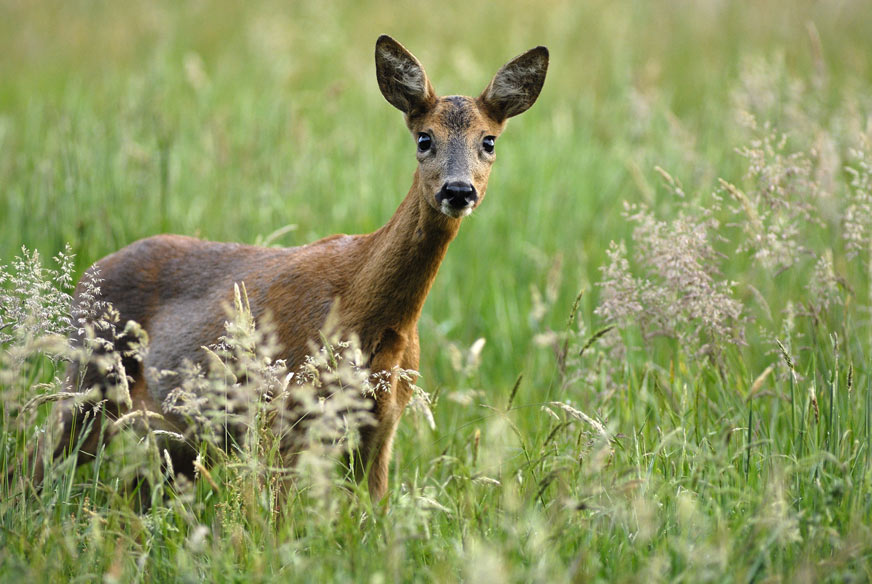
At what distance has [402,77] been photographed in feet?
14.0

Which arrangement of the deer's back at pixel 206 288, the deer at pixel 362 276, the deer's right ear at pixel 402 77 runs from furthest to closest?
the deer's right ear at pixel 402 77 → the deer's back at pixel 206 288 → the deer at pixel 362 276

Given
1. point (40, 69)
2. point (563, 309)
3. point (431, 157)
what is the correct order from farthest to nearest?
point (40, 69), point (563, 309), point (431, 157)

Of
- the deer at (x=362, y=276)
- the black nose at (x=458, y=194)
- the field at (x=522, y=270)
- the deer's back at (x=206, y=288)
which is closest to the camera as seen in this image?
the field at (x=522, y=270)

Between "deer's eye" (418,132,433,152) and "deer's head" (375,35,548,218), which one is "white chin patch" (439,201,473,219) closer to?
"deer's head" (375,35,548,218)

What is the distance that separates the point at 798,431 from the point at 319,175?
4.54 meters

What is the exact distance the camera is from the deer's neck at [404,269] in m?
3.96

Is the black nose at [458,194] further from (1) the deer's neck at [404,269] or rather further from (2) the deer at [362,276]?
(1) the deer's neck at [404,269]

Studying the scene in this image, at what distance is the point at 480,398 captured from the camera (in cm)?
501

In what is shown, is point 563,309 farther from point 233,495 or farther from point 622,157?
point 233,495

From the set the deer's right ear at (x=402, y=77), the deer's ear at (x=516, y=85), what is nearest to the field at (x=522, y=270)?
the deer's ear at (x=516, y=85)

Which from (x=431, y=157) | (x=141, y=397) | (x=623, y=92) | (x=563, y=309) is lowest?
(x=141, y=397)

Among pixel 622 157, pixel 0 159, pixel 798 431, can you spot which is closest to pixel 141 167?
pixel 0 159

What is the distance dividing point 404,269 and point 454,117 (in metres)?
0.74

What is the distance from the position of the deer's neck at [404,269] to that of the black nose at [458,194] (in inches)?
6.6
